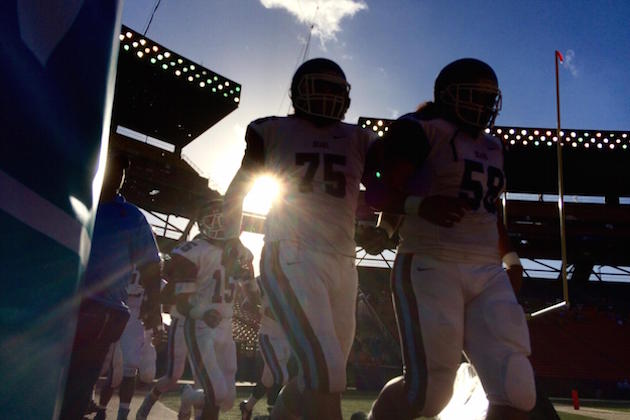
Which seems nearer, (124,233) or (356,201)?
(356,201)

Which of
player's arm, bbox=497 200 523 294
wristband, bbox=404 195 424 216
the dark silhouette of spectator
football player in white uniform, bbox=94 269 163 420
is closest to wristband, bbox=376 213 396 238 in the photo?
wristband, bbox=404 195 424 216

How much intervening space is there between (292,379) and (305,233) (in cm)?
69

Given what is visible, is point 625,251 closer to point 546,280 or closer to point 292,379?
point 546,280

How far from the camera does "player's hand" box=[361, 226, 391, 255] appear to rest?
2778mm

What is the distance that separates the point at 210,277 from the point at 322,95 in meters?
2.92

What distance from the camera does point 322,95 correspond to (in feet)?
9.05

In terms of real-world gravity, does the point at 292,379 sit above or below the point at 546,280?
below

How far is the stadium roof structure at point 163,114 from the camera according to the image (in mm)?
21625

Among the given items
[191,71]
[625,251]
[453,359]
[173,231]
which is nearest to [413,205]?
[453,359]

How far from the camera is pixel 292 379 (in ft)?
8.21

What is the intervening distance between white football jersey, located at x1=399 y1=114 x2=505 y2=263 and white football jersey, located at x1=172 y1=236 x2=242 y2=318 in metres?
2.90

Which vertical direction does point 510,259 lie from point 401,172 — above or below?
below

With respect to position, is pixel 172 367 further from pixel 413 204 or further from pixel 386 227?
pixel 413 204

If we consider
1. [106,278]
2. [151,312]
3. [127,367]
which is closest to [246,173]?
[106,278]
